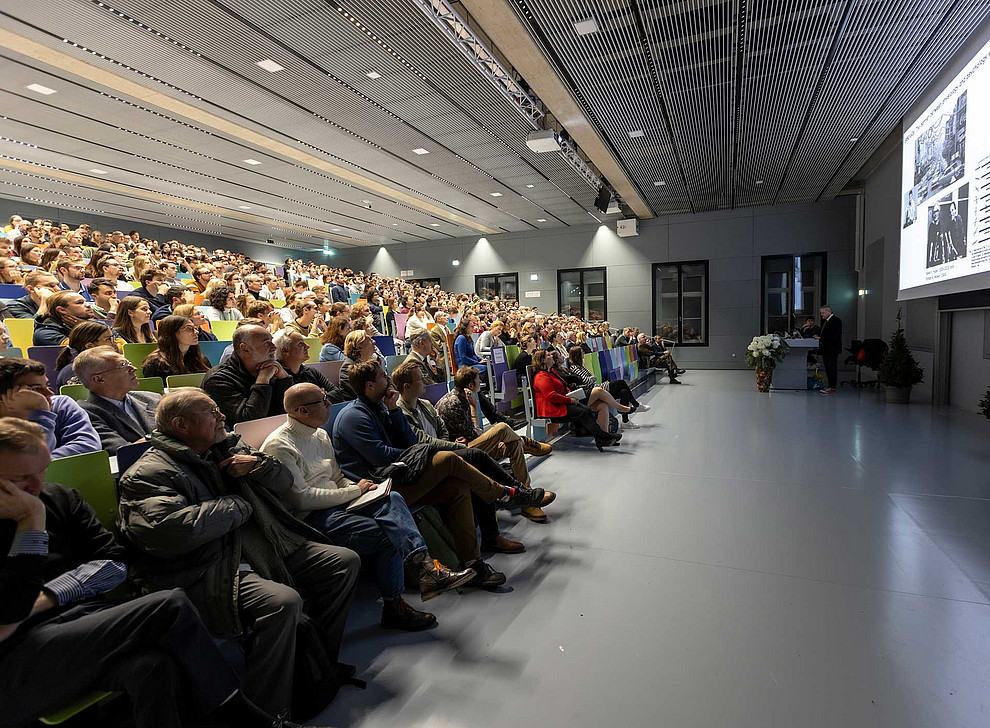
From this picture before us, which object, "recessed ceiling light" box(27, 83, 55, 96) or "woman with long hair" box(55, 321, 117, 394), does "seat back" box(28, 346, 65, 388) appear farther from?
"recessed ceiling light" box(27, 83, 55, 96)

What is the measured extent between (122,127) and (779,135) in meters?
10.1

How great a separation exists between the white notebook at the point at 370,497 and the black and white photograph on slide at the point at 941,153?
6.30 meters

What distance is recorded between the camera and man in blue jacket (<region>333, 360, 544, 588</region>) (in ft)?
8.51

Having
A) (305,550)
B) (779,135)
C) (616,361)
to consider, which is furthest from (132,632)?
(779,135)

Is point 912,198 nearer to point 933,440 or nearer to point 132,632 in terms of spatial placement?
point 933,440

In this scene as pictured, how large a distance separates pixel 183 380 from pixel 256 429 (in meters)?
0.91

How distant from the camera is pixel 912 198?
6945 mm

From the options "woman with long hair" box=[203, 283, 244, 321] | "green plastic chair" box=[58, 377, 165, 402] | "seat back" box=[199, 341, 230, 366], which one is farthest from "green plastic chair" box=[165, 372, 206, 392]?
"woman with long hair" box=[203, 283, 244, 321]

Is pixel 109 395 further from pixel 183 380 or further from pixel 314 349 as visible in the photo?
pixel 314 349

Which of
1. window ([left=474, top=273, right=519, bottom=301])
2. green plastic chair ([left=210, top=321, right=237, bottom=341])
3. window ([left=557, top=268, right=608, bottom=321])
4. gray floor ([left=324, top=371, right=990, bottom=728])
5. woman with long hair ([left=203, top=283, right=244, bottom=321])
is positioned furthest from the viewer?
window ([left=474, top=273, right=519, bottom=301])

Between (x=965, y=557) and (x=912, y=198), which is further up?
(x=912, y=198)

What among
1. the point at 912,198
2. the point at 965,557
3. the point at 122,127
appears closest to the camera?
the point at 965,557

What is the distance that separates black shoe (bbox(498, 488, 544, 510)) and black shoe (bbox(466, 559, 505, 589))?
48 centimetres

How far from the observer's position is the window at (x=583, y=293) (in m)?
15.8
